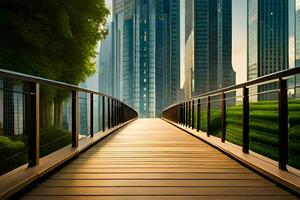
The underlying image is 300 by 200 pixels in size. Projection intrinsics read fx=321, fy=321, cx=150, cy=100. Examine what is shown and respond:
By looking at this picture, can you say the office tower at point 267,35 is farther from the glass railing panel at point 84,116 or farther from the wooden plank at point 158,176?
the wooden plank at point 158,176

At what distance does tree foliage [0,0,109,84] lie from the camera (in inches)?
367

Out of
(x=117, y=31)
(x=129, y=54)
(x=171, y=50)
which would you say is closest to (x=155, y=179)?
(x=129, y=54)

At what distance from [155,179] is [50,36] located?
8822 millimetres

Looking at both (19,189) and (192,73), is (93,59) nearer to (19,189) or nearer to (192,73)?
(19,189)

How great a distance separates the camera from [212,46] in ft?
566

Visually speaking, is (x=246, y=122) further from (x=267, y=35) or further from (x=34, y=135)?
(x=267, y=35)

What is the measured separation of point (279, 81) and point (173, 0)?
181539 millimetres

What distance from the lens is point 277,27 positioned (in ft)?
545

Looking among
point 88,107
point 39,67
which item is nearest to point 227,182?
point 88,107

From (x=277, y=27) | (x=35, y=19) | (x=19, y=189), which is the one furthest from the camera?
(x=277, y=27)

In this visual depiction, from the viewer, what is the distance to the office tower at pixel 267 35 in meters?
152

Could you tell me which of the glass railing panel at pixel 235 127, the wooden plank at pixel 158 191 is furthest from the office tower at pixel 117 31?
the wooden plank at pixel 158 191

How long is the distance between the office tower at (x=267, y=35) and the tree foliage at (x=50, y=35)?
143515 millimetres

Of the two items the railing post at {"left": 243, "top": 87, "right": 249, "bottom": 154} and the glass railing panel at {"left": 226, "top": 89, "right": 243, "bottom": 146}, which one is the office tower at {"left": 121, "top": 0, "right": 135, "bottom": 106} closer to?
the glass railing panel at {"left": 226, "top": 89, "right": 243, "bottom": 146}
